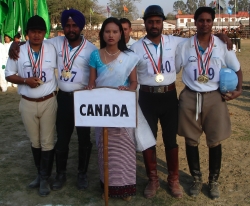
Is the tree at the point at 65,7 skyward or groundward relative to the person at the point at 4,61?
skyward

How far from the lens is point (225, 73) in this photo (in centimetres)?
376

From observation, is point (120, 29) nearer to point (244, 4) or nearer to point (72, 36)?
point (72, 36)

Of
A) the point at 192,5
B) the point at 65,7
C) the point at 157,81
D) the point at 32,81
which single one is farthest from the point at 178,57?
the point at 192,5

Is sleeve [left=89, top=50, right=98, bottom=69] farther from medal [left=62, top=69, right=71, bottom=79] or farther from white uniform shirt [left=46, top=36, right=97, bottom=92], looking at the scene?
medal [left=62, top=69, right=71, bottom=79]

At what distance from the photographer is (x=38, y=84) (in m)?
3.96

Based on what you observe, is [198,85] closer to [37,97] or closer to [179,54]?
[179,54]

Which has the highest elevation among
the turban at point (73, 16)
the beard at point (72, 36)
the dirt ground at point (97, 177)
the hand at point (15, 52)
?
the turban at point (73, 16)

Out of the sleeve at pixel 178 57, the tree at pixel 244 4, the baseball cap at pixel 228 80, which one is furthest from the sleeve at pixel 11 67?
the tree at pixel 244 4

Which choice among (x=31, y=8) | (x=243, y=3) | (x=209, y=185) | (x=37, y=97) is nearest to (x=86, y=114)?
(x=37, y=97)

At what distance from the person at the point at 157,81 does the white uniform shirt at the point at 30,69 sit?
0.98 meters

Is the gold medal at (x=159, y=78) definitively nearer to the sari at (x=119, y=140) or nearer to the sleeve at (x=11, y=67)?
the sari at (x=119, y=140)

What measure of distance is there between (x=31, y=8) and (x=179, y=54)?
30.6 feet

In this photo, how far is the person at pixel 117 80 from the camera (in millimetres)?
3750

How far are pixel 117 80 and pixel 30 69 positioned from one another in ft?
3.40
